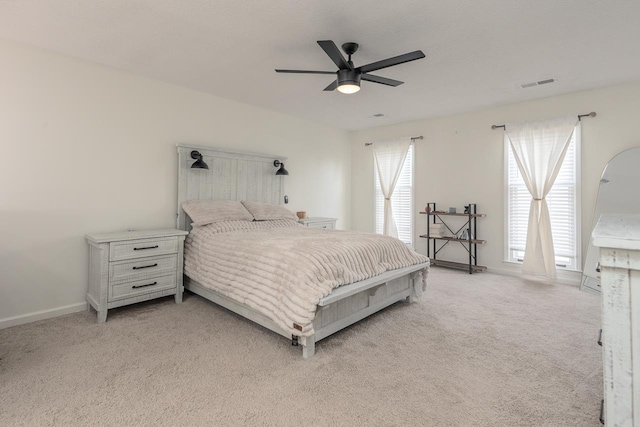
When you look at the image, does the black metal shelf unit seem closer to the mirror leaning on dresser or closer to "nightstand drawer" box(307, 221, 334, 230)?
the mirror leaning on dresser

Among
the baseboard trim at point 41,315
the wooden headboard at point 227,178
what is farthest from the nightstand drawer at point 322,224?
the baseboard trim at point 41,315

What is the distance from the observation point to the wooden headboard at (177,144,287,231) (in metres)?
3.84

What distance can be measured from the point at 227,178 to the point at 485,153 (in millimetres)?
3836

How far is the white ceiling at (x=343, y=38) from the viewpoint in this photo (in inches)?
90.0

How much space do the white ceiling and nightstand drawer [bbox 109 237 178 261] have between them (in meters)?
1.80

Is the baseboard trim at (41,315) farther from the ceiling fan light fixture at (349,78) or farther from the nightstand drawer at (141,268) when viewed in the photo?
the ceiling fan light fixture at (349,78)

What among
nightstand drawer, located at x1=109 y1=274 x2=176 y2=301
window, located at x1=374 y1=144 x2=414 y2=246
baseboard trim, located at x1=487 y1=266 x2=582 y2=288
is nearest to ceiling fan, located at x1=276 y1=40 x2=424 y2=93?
nightstand drawer, located at x1=109 y1=274 x2=176 y2=301

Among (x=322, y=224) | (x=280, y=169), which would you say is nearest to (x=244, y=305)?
(x=280, y=169)

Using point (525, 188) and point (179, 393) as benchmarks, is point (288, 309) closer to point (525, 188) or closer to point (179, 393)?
point (179, 393)

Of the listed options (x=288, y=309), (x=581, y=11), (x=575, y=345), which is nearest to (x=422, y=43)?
(x=581, y=11)

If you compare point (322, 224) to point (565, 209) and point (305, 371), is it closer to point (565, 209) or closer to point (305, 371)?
point (305, 371)

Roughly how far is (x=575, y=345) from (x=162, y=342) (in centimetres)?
317

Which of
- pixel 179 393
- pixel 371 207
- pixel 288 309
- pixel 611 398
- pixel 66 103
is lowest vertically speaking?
pixel 179 393

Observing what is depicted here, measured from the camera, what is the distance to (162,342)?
96.5 inches
